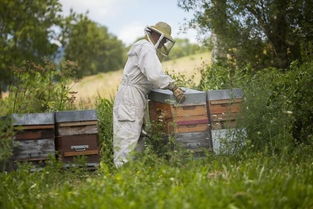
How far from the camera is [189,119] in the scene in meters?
7.50

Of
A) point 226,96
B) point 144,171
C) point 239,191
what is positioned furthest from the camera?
point 226,96

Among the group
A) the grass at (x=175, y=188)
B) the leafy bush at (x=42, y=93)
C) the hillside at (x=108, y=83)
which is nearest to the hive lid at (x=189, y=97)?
the grass at (x=175, y=188)

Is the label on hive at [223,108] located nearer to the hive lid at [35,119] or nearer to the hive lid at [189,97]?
the hive lid at [189,97]

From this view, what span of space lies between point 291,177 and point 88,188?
1.84m

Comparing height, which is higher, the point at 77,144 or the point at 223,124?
the point at 223,124

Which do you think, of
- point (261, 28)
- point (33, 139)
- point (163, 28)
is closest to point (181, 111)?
point (163, 28)

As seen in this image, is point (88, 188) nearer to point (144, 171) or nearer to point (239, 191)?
point (144, 171)

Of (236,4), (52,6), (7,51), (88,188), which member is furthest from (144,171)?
(52,6)

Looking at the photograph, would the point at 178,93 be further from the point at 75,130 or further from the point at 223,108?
the point at 75,130

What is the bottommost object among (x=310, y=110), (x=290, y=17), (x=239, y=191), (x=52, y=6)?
(x=239, y=191)

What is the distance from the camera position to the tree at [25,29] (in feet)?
62.7

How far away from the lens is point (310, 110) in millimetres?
8312

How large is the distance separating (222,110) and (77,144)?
2001mm

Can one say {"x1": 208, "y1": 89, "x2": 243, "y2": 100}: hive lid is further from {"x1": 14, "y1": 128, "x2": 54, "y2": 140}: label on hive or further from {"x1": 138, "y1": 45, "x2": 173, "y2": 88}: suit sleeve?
{"x1": 14, "y1": 128, "x2": 54, "y2": 140}: label on hive
